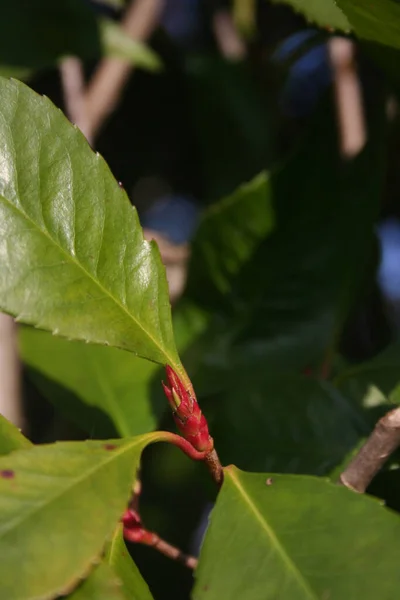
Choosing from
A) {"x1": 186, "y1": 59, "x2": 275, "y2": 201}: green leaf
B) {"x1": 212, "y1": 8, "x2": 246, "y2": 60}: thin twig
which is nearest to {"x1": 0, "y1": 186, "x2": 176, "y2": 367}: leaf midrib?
{"x1": 186, "y1": 59, "x2": 275, "y2": 201}: green leaf

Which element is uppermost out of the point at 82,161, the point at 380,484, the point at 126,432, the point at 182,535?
the point at 82,161

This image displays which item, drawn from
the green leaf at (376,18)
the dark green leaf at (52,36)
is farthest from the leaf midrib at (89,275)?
the dark green leaf at (52,36)

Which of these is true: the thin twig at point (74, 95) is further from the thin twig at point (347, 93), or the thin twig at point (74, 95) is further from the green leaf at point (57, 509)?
the green leaf at point (57, 509)

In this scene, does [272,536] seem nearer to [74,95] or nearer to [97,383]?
[97,383]

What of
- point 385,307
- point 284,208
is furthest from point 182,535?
point 284,208

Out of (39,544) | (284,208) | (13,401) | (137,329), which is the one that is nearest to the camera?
(39,544)

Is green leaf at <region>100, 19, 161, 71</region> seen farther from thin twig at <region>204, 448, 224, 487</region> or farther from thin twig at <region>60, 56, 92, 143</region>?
thin twig at <region>204, 448, 224, 487</region>

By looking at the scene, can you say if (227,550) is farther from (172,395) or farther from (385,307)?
(385,307)
